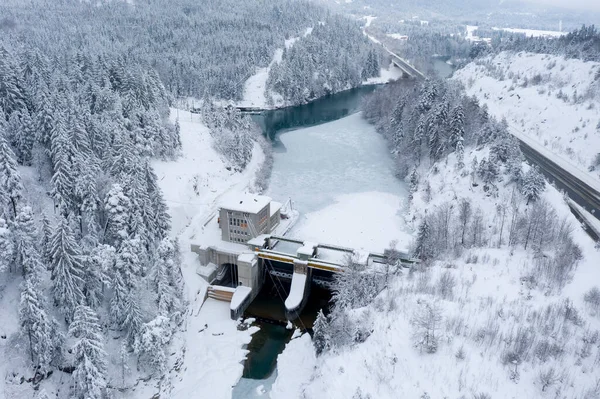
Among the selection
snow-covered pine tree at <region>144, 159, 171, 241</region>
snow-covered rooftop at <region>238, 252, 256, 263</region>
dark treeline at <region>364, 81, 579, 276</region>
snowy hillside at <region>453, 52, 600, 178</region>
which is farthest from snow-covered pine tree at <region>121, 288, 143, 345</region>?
snowy hillside at <region>453, 52, 600, 178</region>

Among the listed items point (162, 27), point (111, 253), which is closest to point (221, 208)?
point (111, 253)

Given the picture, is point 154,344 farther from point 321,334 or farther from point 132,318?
point 321,334

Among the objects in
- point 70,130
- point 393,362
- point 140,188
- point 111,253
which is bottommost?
point 393,362

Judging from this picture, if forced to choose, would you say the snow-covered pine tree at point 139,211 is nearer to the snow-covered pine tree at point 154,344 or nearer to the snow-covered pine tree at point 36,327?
the snow-covered pine tree at point 154,344

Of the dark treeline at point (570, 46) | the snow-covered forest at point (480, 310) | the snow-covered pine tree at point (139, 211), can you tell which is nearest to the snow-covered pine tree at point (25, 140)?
the snow-covered pine tree at point (139, 211)

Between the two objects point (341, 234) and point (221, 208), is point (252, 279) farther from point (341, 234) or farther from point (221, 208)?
point (341, 234)

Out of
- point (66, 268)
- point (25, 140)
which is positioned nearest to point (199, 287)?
point (66, 268)

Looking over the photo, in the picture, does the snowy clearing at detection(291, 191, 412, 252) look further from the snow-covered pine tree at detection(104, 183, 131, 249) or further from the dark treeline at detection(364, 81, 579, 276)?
the snow-covered pine tree at detection(104, 183, 131, 249)
